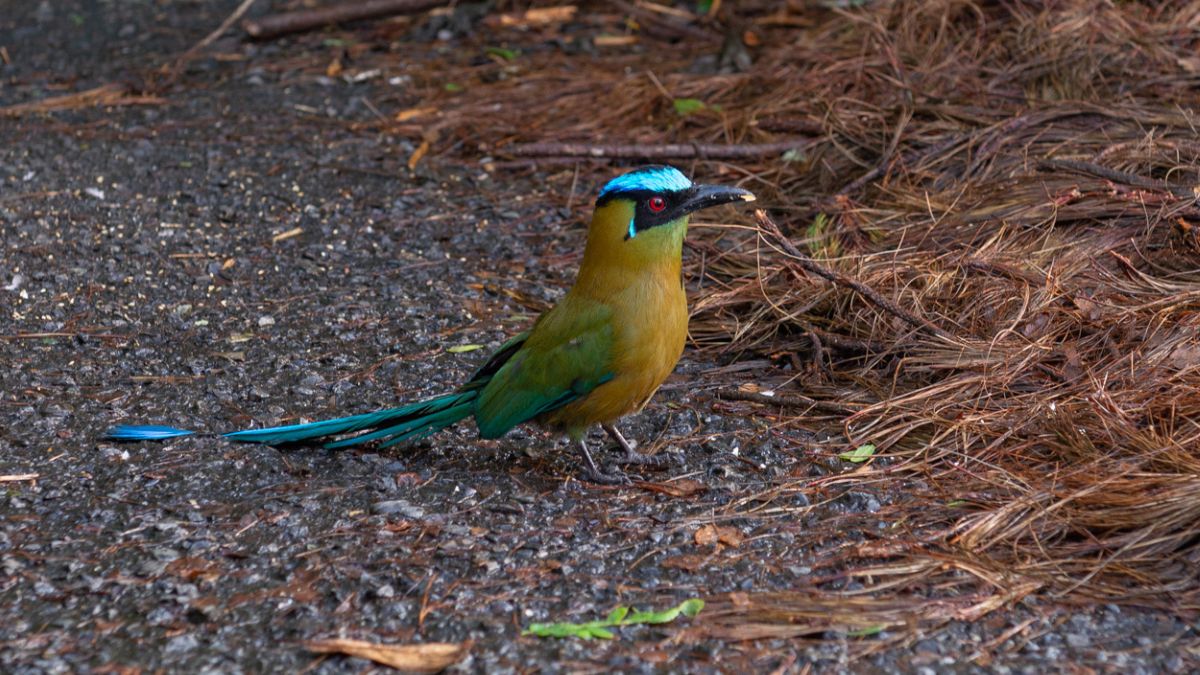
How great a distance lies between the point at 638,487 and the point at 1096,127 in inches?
126

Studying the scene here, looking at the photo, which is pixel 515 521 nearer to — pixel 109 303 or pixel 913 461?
pixel 913 461

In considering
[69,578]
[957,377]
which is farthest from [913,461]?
[69,578]

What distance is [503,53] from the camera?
8477 millimetres

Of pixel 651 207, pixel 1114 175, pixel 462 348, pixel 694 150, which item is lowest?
pixel 462 348

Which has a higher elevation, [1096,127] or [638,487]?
[1096,127]

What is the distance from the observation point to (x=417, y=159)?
7.18 meters

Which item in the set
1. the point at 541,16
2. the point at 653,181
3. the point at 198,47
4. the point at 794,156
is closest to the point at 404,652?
the point at 653,181

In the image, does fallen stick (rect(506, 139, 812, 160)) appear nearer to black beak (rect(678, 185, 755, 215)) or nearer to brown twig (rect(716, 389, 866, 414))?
brown twig (rect(716, 389, 866, 414))

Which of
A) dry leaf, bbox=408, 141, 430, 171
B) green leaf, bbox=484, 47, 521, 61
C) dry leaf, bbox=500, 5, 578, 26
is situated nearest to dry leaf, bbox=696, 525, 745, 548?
dry leaf, bbox=408, 141, 430, 171

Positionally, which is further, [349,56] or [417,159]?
[349,56]

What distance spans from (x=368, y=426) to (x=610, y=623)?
51.9 inches

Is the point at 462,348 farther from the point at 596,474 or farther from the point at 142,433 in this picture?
the point at 142,433

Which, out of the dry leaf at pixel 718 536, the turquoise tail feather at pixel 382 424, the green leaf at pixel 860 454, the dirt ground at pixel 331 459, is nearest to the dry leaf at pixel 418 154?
the dirt ground at pixel 331 459

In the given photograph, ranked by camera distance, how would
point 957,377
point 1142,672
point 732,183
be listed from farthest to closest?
point 732,183
point 957,377
point 1142,672
